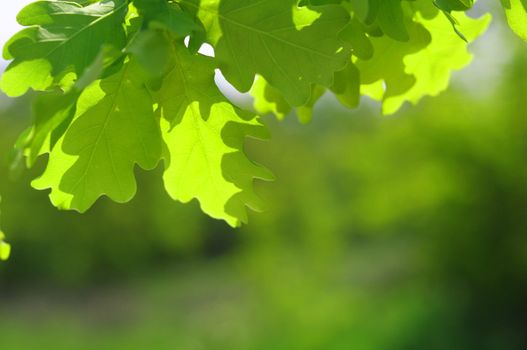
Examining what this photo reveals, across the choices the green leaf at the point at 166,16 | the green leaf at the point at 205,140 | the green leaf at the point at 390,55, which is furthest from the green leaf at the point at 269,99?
the green leaf at the point at 166,16

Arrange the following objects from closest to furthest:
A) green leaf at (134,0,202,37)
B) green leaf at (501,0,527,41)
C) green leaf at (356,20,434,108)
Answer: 1. green leaf at (134,0,202,37)
2. green leaf at (501,0,527,41)
3. green leaf at (356,20,434,108)

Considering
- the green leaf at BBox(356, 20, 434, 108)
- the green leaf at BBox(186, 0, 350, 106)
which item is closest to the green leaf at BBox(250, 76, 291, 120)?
the green leaf at BBox(356, 20, 434, 108)

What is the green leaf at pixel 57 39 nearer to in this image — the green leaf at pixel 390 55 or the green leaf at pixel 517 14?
the green leaf at pixel 390 55

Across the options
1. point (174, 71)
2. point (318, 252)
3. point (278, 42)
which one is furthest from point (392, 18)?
point (318, 252)

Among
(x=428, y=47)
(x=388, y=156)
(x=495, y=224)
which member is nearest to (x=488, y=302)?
(x=495, y=224)

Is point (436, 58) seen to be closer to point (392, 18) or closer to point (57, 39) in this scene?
point (392, 18)

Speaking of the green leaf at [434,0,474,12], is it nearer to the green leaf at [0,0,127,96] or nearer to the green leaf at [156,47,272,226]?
the green leaf at [156,47,272,226]
